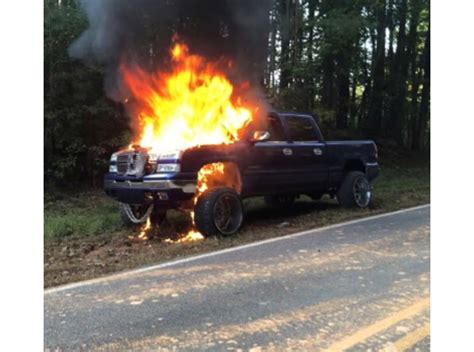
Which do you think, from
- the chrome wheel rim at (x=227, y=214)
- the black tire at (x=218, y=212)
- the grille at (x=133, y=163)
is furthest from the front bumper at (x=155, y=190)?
the chrome wheel rim at (x=227, y=214)

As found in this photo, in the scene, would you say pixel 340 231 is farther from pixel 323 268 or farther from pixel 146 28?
pixel 146 28

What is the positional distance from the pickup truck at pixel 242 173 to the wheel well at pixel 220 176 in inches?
0.6

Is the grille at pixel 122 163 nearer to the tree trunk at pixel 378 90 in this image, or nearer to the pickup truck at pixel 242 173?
the pickup truck at pixel 242 173

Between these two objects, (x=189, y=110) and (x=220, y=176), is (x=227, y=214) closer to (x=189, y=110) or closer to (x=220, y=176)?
(x=220, y=176)

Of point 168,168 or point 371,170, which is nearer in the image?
point 168,168

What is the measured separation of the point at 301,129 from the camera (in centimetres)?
845

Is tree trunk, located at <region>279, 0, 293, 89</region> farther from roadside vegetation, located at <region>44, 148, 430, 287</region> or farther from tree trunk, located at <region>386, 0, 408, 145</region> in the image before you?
tree trunk, located at <region>386, 0, 408, 145</region>

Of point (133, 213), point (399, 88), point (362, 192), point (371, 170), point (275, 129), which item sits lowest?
point (133, 213)

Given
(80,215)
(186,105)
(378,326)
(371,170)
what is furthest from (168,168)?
(371,170)

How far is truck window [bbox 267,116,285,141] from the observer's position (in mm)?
8062

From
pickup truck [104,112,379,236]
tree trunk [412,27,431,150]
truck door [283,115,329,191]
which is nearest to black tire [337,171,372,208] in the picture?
pickup truck [104,112,379,236]

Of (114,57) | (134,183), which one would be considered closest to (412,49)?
(114,57)

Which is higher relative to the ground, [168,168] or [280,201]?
[168,168]

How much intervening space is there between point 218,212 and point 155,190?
0.91m
